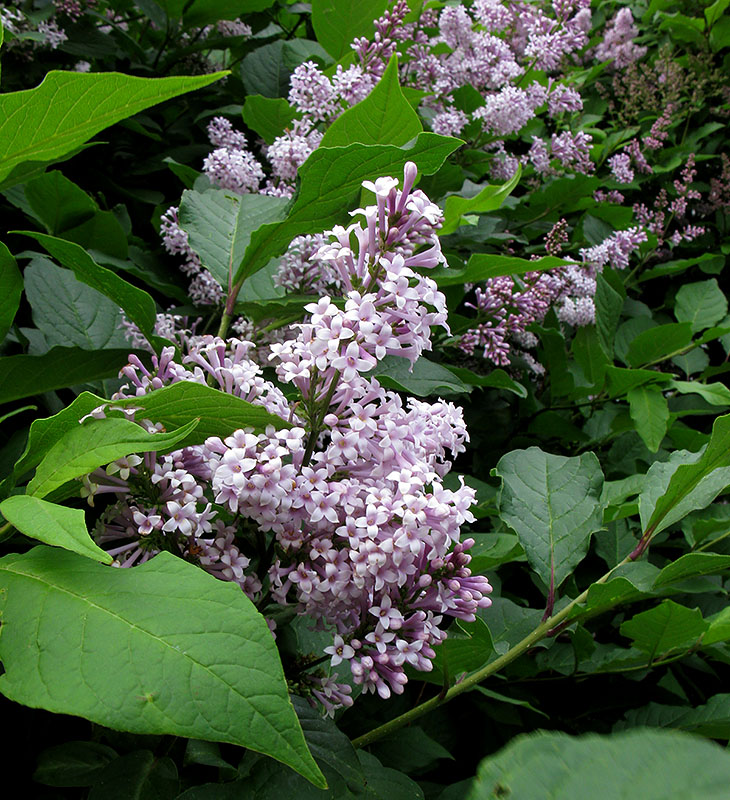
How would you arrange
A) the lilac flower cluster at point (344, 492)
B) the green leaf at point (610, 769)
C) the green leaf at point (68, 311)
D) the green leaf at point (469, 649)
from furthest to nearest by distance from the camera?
1. the green leaf at point (68, 311)
2. the green leaf at point (469, 649)
3. the lilac flower cluster at point (344, 492)
4. the green leaf at point (610, 769)

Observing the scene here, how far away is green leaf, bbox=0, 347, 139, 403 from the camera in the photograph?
123 centimetres

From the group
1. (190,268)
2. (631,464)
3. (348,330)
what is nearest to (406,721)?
(348,330)

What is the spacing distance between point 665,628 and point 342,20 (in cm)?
221

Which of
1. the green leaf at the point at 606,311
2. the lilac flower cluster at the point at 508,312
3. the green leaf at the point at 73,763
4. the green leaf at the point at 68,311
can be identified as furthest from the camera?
the green leaf at the point at 606,311

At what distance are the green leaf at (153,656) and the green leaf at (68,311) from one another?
2.81ft

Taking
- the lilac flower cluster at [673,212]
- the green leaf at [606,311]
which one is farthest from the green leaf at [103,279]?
the lilac flower cluster at [673,212]

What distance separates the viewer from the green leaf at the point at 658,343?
2475 mm

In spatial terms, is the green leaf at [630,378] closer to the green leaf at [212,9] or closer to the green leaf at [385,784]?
the green leaf at [385,784]

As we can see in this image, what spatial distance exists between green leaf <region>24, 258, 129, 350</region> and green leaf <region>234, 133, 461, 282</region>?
0.48 m

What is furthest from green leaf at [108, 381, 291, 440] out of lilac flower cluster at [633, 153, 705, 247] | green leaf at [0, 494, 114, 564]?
lilac flower cluster at [633, 153, 705, 247]

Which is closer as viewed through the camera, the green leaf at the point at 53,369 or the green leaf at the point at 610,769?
the green leaf at the point at 610,769

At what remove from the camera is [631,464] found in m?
2.32

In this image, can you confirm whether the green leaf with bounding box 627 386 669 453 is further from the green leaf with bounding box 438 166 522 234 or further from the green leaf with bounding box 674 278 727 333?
the green leaf with bounding box 438 166 522 234

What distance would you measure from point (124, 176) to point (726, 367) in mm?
2427
